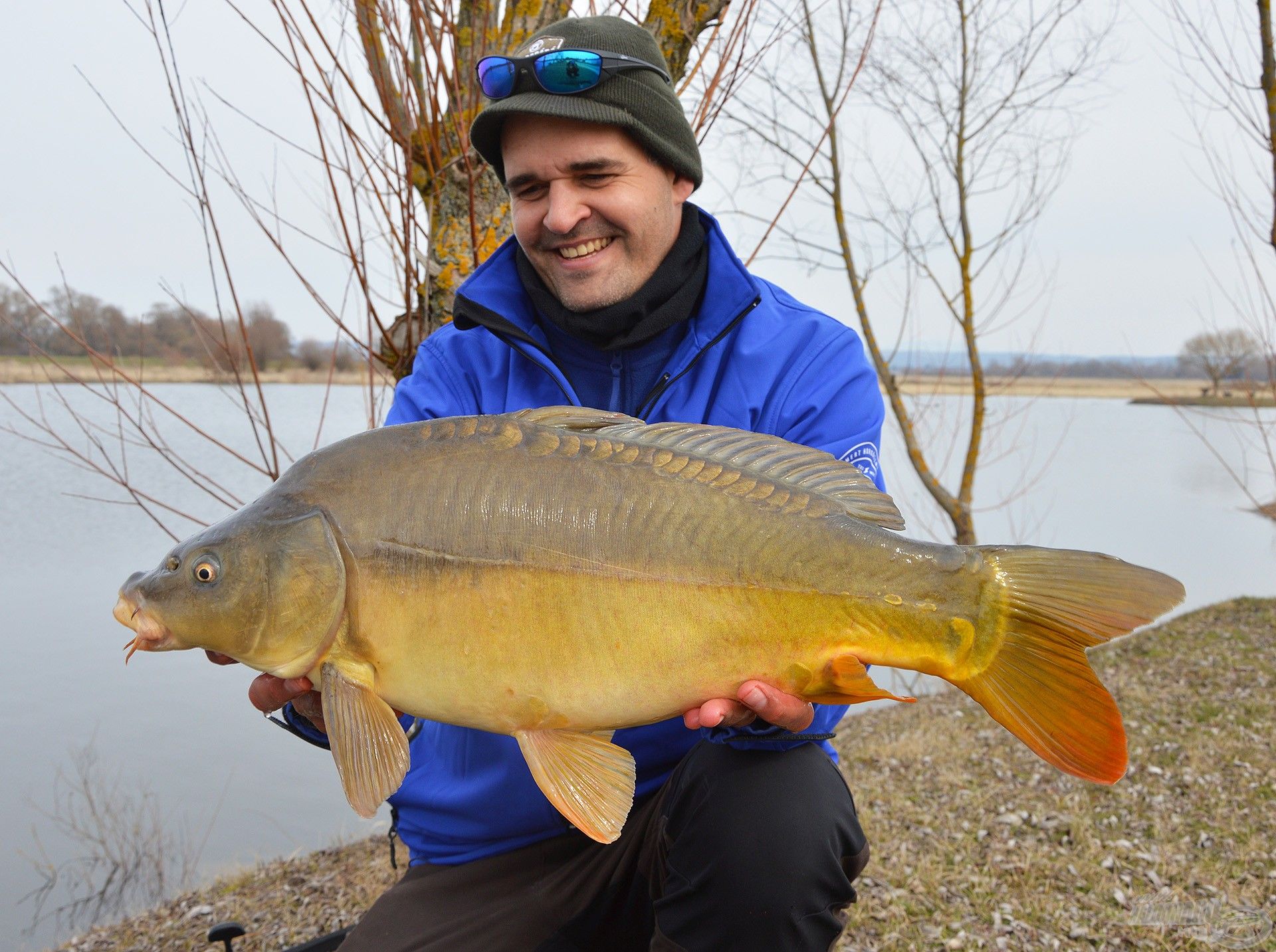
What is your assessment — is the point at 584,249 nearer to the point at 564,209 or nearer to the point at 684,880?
the point at 564,209

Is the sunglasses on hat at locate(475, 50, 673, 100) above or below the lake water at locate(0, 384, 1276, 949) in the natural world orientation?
above

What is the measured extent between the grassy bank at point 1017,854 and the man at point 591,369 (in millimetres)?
1073

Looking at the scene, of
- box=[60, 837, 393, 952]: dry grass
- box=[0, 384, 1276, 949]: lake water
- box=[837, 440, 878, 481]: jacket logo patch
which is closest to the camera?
box=[837, 440, 878, 481]: jacket logo patch

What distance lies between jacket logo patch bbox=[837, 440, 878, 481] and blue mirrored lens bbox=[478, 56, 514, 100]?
1.31 meters

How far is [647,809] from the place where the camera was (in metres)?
2.31

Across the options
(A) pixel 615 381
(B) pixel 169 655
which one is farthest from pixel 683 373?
(B) pixel 169 655

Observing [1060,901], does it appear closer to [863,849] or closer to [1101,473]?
[863,849]

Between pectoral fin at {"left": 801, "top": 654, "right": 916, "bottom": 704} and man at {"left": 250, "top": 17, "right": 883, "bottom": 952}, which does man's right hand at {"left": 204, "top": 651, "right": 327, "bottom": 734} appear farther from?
pectoral fin at {"left": 801, "top": 654, "right": 916, "bottom": 704}

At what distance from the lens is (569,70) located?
2.42 meters

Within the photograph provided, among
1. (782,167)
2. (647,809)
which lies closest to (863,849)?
(647,809)

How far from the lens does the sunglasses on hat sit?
7.93 ft

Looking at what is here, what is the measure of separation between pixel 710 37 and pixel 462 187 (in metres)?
0.97

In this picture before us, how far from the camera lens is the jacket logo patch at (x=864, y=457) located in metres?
2.19

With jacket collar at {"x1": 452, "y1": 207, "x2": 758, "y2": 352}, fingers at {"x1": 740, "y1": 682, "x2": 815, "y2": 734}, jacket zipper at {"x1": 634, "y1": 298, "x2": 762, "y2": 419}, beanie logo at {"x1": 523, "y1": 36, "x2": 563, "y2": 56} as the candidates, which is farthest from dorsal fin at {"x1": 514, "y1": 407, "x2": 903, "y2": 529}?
beanie logo at {"x1": 523, "y1": 36, "x2": 563, "y2": 56}
